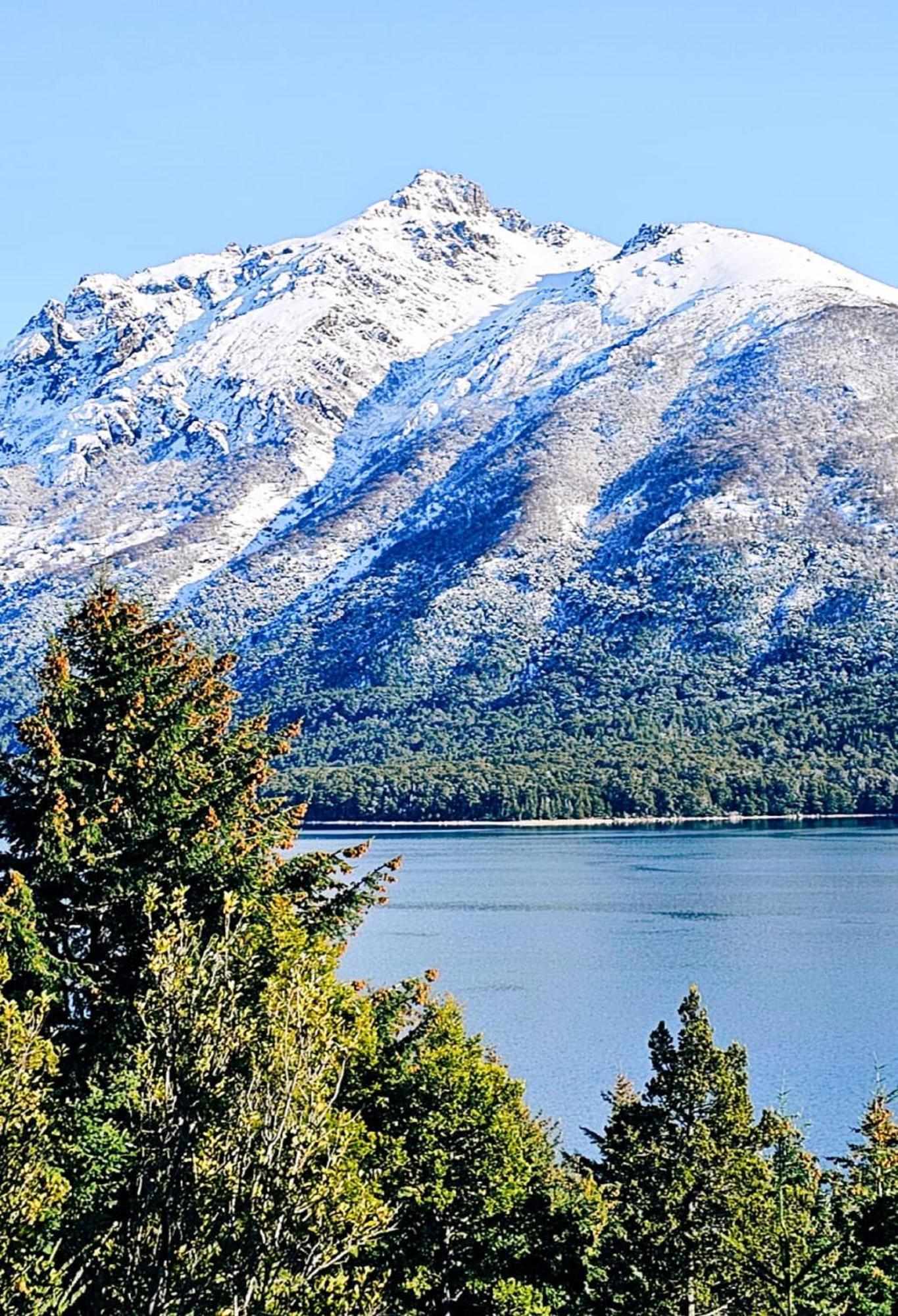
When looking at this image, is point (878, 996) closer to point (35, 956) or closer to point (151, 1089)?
point (35, 956)

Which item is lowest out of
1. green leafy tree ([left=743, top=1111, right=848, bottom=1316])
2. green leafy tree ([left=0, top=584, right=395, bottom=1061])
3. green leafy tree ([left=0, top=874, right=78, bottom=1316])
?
green leafy tree ([left=743, top=1111, right=848, bottom=1316])

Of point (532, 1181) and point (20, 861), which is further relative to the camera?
point (532, 1181)

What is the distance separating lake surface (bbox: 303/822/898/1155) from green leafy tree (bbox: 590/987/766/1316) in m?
22.2

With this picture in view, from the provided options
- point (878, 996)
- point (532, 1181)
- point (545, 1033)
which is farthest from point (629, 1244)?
point (878, 996)

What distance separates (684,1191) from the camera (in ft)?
79.6

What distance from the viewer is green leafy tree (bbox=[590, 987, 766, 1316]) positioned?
2361cm

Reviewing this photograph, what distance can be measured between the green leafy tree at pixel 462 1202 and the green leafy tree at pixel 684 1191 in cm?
72

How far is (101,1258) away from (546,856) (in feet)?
464

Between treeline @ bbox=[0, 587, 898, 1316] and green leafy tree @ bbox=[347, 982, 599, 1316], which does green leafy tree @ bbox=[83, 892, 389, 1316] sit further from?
green leafy tree @ bbox=[347, 982, 599, 1316]

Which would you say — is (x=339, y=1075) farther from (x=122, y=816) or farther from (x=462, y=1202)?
(x=122, y=816)

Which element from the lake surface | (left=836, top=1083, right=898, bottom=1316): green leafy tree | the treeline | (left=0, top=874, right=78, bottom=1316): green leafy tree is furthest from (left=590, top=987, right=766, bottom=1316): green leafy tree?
the lake surface

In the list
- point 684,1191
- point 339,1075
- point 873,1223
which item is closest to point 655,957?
point 873,1223

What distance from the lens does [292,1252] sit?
13.9 m

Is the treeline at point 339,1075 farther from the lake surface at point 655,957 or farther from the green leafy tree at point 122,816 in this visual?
the lake surface at point 655,957
